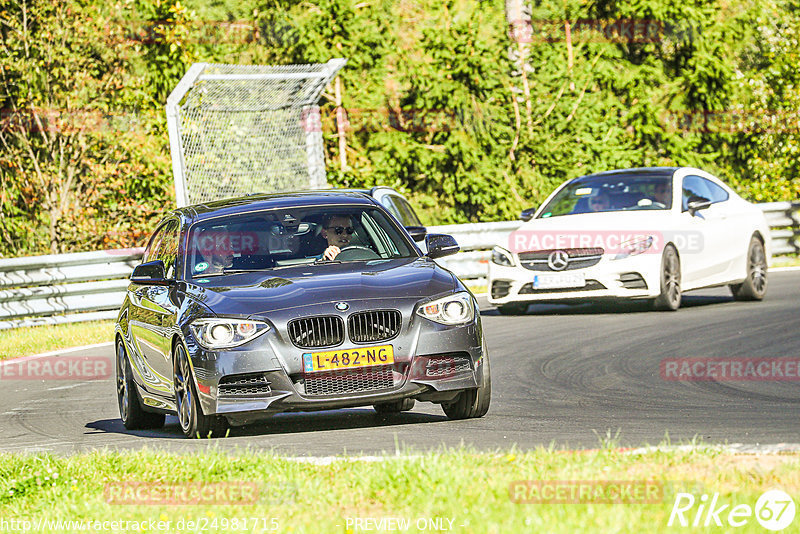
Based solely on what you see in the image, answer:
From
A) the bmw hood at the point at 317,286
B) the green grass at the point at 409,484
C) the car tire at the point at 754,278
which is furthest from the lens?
the car tire at the point at 754,278

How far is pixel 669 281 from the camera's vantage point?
1602cm

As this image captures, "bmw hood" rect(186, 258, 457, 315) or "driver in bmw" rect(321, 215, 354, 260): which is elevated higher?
"driver in bmw" rect(321, 215, 354, 260)

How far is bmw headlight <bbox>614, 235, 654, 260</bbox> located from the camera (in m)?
15.7

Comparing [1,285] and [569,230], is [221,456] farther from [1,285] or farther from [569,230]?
[1,285]

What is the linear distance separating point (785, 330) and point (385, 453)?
7394mm

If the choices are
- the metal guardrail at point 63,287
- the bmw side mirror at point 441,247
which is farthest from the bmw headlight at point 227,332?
the metal guardrail at point 63,287

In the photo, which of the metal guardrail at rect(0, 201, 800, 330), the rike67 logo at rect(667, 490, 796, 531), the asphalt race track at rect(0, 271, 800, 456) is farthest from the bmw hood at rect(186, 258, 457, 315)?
the metal guardrail at rect(0, 201, 800, 330)

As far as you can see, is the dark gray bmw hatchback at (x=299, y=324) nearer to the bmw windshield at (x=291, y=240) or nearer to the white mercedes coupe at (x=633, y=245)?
the bmw windshield at (x=291, y=240)

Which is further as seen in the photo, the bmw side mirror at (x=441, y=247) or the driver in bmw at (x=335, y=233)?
the bmw side mirror at (x=441, y=247)

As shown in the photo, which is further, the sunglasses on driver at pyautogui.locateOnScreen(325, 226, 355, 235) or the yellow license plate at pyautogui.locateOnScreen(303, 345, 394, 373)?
the sunglasses on driver at pyautogui.locateOnScreen(325, 226, 355, 235)

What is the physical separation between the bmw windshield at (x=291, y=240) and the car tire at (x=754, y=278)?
849 centimetres

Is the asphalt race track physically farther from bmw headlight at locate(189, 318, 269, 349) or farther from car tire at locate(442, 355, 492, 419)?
bmw headlight at locate(189, 318, 269, 349)

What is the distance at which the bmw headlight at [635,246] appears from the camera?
15.7 metres

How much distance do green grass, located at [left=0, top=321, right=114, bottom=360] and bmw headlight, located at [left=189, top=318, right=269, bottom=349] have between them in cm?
793
